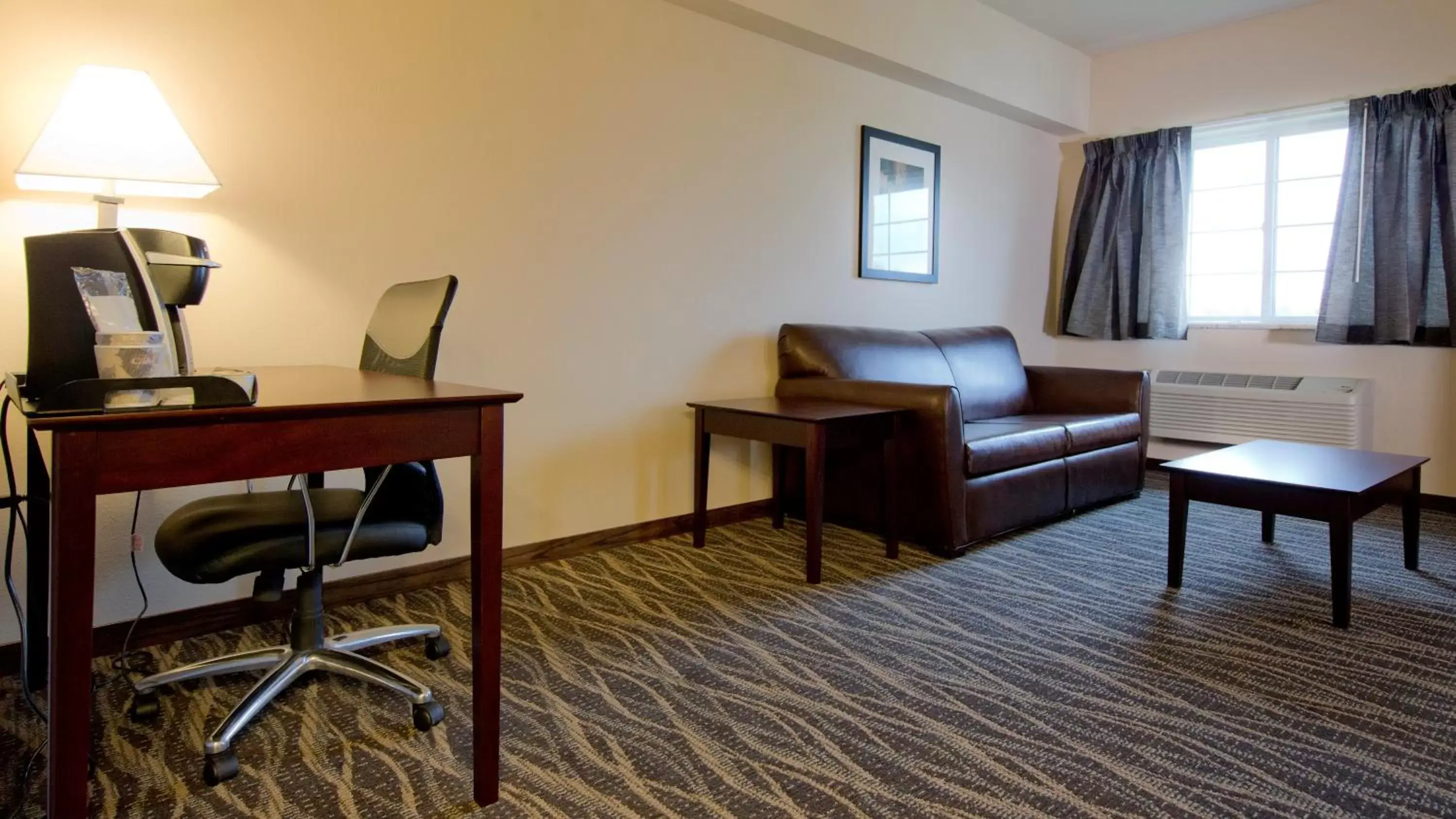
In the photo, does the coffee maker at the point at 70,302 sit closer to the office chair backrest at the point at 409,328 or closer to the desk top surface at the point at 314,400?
the desk top surface at the point at 314,400

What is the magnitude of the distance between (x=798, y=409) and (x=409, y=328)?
4.59 ft

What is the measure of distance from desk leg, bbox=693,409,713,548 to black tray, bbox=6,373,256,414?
192 centimetres

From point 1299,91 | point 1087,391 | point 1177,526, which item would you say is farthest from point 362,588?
point 1299,91

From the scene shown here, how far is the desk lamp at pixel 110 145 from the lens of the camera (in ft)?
5.47

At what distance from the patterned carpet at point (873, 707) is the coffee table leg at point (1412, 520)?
11cm

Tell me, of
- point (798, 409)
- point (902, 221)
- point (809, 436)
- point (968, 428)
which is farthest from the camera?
point (902, 221)

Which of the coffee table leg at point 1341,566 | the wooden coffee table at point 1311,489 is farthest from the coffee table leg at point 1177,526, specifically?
the coffee table leg at point 1341,566

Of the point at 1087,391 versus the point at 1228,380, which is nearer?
the point at 1087,391

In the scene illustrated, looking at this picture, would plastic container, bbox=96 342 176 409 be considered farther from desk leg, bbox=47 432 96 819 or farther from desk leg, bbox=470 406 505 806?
desk leg, bbox=470 406 505 806

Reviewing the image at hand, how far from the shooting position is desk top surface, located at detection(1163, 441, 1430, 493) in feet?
7.61

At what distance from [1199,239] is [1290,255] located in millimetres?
481

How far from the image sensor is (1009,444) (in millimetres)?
3061

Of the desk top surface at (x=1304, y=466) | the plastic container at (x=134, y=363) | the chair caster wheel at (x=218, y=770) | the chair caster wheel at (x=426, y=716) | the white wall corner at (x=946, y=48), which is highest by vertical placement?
the white wall corner at (x=946, y=48)

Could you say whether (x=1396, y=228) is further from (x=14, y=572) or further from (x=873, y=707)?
(x=14, y=572)
